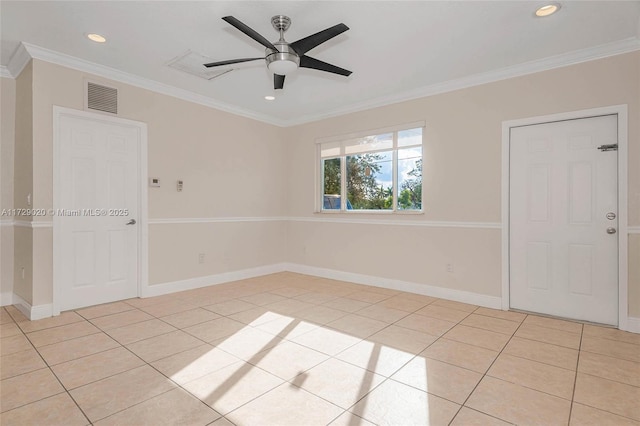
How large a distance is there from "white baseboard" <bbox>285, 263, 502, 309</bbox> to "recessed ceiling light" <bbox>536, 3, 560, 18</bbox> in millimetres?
2947

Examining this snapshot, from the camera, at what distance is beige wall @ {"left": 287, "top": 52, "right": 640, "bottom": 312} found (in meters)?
3.31

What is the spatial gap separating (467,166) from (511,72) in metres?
1.16

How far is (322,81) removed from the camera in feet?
13.9

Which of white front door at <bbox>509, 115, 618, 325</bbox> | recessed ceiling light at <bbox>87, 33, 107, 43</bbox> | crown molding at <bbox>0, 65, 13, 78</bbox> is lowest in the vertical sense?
white front door at <bbox>509, 115, 618, 325</bbox>

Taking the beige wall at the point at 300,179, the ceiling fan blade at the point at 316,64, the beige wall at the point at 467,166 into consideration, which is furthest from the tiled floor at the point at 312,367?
the ceiling fan blade at the point at 316,64

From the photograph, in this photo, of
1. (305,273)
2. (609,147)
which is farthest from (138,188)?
(609,147)

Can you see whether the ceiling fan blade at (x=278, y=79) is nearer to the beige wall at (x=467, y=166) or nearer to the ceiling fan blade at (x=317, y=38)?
the ceiling fan blade at (x=317, y=38)

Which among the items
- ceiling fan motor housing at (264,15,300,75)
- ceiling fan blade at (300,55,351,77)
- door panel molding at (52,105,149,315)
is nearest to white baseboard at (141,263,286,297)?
door panel molding at (52,105,149,315)

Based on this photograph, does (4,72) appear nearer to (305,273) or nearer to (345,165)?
(345,165)

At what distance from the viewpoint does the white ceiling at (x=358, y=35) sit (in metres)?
2.69

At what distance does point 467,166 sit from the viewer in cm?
416

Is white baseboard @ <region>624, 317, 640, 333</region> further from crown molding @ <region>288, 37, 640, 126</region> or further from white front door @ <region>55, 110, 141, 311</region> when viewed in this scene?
white front door @ <region>55, 110, 141, 311</region>

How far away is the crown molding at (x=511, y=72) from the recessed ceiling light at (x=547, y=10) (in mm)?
947

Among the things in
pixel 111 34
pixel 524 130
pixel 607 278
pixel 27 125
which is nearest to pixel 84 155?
pixel 27 125
